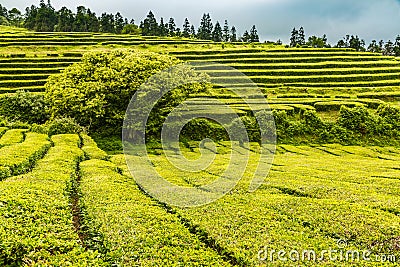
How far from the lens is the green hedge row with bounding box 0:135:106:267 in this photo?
6.56 m

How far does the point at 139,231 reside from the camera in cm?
883

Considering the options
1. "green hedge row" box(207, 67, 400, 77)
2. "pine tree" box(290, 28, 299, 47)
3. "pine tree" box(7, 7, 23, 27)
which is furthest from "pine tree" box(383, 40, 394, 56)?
"pine tree" box(7, 7, 23, 27)

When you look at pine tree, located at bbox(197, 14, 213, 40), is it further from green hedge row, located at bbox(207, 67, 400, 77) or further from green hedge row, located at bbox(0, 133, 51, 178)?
green hedge row, located at bbox(0, 133, 51, 178)

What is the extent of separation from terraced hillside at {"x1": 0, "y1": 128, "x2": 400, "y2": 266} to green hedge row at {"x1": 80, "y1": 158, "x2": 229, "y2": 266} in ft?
0.08

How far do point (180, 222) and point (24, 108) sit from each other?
3209 centimetres

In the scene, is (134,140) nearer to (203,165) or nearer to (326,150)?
(203,165)

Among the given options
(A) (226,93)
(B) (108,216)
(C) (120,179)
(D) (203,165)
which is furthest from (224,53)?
(B) (108,216)

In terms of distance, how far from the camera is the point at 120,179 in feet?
50.7

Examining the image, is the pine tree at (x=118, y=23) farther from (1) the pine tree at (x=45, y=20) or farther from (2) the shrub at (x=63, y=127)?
(2) the shrub at (x=63, y=127)

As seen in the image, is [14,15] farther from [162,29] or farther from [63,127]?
[63,127]

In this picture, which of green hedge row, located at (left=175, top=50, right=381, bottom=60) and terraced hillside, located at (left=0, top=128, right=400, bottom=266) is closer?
terraced hillside, located at (left=0, top=128, right=400, bottom=266)

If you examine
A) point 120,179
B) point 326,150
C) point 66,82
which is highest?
point 66,82

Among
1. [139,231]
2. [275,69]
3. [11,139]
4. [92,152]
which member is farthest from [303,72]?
[139,231]

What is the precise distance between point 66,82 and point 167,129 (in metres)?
9.64
